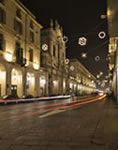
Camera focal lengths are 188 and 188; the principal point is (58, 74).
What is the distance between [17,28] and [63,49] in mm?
35430

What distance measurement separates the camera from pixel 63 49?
70062mm

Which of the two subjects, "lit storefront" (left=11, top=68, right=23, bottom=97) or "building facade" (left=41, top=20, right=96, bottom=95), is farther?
"building facade" (left=41, top=20, right=96, bottom=95)

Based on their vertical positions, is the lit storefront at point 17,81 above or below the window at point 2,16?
below

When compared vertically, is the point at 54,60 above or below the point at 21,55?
above

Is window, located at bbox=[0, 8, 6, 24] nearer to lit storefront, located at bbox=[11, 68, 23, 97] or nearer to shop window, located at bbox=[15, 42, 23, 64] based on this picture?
shop window, located at bbox=[15, 42, 23, 64]

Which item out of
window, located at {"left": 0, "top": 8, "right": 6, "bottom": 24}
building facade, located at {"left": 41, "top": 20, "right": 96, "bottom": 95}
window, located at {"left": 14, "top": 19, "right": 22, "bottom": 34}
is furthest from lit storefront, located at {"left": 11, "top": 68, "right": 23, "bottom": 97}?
building facade, located at {"left": 41, "top": 20, "right": 96, "bottom": 95}

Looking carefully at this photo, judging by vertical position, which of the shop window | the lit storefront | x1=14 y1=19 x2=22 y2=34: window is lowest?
the lit storefront

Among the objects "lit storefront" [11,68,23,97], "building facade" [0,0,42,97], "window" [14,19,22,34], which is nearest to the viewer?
"building facade" [0,0,42,97]

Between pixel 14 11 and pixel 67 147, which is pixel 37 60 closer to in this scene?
pixel 14 11

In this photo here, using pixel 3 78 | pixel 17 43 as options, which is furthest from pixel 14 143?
pixel 17 43

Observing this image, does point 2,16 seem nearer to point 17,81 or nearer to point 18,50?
point 18,50

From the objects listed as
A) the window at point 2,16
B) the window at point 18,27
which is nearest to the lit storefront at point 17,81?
the window at point 18,27

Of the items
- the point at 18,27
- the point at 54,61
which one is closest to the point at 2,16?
the point at 18,27

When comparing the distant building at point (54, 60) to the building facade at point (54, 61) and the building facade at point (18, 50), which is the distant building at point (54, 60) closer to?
the building facade at point (54, 61)
